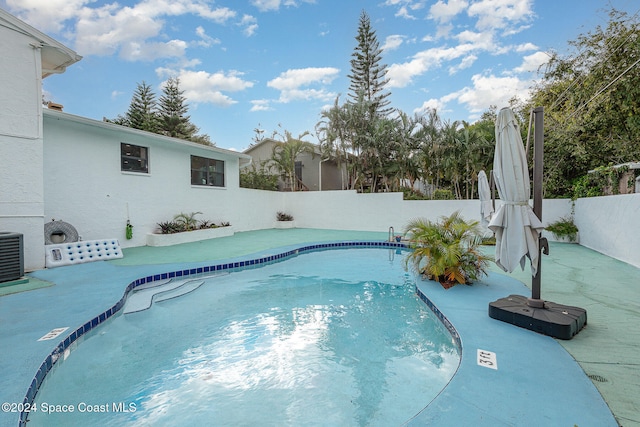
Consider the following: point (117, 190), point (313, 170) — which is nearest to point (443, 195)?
point (313, 170)

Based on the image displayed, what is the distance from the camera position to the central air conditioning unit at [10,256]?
5145 mm

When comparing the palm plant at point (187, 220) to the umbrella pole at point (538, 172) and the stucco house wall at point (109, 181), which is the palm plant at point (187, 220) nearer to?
the stucco house wall at point (109, 181)

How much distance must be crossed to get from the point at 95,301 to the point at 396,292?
15.7ft

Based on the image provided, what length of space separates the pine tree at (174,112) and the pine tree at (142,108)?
59cm

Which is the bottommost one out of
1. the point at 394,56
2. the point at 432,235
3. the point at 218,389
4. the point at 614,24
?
the point at 218,389

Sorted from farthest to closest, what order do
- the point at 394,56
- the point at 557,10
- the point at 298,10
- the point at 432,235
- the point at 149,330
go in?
1. the point at 394,56
2. the point at 298,10
3. the point at 557,10
4. the point at 432,235
5. the point at 149,330

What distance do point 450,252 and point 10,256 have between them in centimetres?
758

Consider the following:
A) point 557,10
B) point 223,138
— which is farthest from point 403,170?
point 223,138

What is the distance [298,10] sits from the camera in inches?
465

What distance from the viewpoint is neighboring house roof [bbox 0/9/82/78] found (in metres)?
5.82

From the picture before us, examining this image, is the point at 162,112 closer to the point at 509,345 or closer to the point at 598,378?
the point at 509,345

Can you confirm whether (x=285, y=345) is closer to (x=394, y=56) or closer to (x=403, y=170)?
(x=403, y=170)

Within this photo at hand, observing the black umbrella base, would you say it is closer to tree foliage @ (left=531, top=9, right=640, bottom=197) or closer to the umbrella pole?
the umbrella pole

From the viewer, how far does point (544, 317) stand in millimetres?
3195
